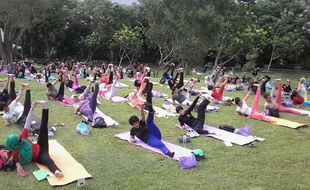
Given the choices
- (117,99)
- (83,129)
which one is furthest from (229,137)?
(117,99)

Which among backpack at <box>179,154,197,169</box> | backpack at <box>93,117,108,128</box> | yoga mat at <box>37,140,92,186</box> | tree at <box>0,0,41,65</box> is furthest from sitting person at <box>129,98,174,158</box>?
tree at <box>0,0,41,65</box>

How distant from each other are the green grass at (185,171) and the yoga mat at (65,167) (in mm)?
145

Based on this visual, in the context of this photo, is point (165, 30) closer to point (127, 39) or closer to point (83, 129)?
point (127, 39)

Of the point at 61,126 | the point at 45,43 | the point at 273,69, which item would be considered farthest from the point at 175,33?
the point at 61,126

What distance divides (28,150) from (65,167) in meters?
0.79

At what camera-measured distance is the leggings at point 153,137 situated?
795 centimetres

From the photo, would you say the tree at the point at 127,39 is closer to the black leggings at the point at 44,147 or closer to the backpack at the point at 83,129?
the backpack at the point at 83,129

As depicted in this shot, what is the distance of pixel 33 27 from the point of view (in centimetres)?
4231

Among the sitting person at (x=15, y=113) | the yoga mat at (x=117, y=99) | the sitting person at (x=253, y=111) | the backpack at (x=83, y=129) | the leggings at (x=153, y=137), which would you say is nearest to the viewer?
the leggings at (x=153, y=137)

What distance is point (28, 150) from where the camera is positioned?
21.8 feet

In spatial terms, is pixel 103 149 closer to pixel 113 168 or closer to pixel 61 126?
pixel 113 168

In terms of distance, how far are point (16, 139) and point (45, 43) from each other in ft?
132

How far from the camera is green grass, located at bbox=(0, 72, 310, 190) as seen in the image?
6.23 m

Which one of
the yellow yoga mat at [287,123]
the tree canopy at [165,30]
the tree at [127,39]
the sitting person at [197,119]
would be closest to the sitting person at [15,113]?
the sitting person at [197,119]
